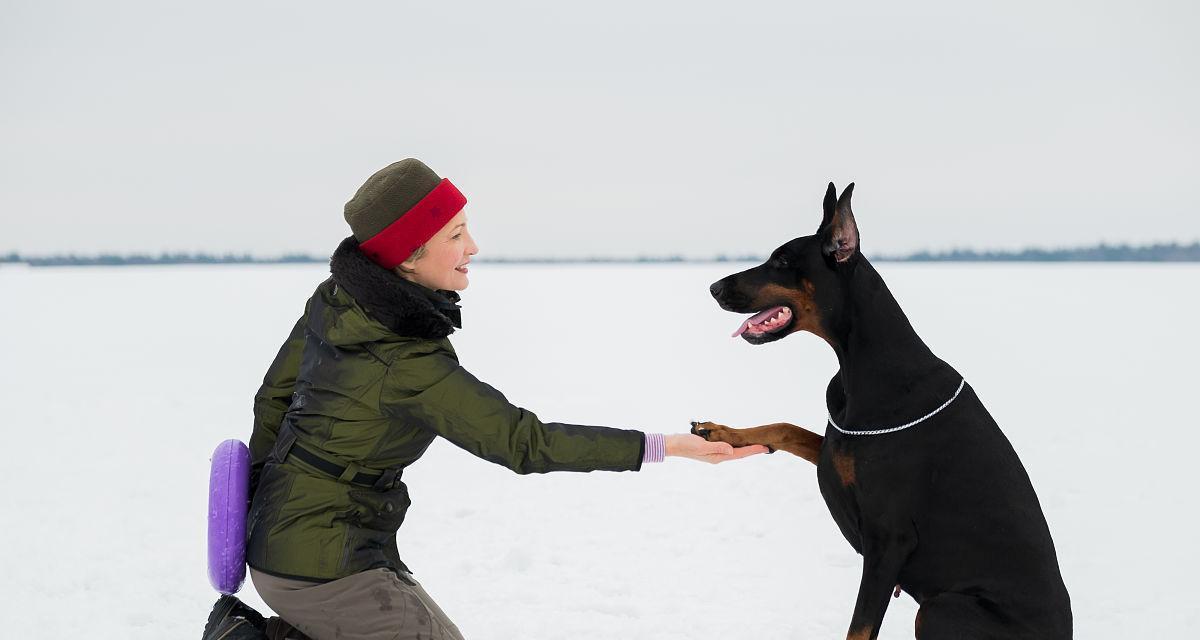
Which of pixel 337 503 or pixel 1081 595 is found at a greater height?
pixel 337 503

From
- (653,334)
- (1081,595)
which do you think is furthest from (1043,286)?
(1081,595)

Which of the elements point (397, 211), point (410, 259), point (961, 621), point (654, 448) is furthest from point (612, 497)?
point (397, 211)

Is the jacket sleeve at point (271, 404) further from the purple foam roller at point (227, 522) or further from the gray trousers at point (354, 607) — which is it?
the gray trousers at point (354, 607)

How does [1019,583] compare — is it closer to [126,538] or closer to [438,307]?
[438,307]

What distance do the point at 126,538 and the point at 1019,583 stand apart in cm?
520

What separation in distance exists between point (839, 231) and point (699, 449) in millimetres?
926

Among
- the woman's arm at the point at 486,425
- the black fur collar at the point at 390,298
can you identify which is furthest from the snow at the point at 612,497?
the black fur collar at the point at 390,298

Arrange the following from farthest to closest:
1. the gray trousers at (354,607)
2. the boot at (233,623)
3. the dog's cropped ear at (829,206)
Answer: the dog's cropped ear at (829,206), the boot at (233,623), the gray trousers at (354,607)

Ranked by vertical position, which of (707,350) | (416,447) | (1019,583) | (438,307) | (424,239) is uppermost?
(424,239)

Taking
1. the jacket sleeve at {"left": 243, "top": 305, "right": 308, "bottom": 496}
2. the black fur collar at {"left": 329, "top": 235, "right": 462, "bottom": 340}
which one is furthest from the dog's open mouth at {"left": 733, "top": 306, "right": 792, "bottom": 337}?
the jacket sleeve at {"left": 243, "top": 305, "right": 308, "bottom": 496}

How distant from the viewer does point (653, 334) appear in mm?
17359

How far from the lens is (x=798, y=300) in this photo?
3445mm

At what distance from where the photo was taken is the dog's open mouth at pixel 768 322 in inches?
136

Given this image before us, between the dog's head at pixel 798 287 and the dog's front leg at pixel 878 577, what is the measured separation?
742 millimetres
